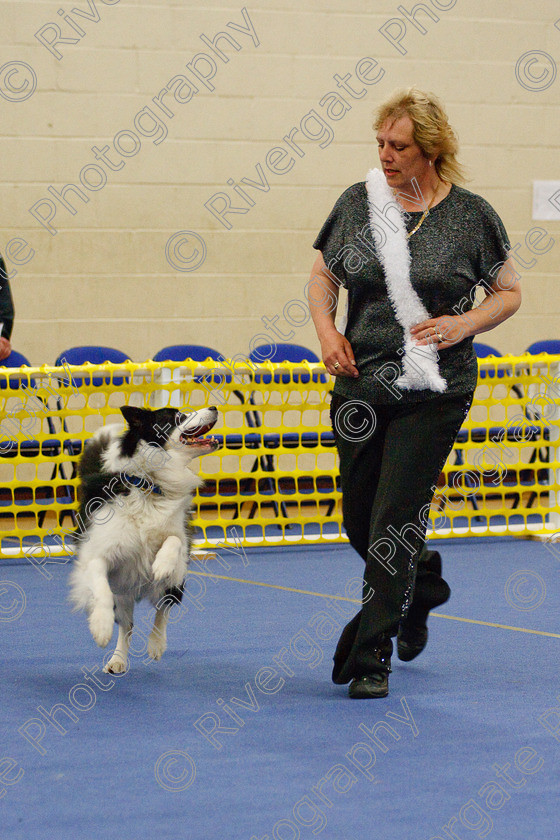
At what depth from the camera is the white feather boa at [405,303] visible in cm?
271

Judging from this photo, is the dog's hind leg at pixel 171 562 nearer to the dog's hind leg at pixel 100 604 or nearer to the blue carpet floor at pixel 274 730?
the dog's hind leg at pixel 100 604

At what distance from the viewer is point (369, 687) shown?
2.82 meters

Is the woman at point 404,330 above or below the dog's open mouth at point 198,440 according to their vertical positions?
above

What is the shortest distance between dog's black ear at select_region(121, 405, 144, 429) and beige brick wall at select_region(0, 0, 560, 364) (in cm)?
415

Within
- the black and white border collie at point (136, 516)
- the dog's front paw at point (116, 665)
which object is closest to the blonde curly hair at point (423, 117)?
the black and white border collie at point (136, 516)

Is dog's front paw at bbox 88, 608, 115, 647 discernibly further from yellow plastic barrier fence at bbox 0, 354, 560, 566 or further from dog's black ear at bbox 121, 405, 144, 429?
yellow plastic barrier fence at bbox 0, 354, 560, 566

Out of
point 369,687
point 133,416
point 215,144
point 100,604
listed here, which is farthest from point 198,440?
point 215,144

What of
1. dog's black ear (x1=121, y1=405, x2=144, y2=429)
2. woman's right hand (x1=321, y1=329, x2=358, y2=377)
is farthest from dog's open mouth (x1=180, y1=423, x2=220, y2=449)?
woman's right hand (x1=321, y1=329, x2=358, y2=377)

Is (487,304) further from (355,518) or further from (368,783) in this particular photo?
(368,783)

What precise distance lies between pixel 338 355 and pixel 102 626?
3.58 ft

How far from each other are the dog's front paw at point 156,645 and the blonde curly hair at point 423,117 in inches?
71.3

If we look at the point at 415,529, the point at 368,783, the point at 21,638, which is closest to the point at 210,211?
the point at 21,638

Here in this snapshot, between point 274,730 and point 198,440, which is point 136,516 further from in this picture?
point 274,730

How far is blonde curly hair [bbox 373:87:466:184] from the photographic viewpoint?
268 cm
